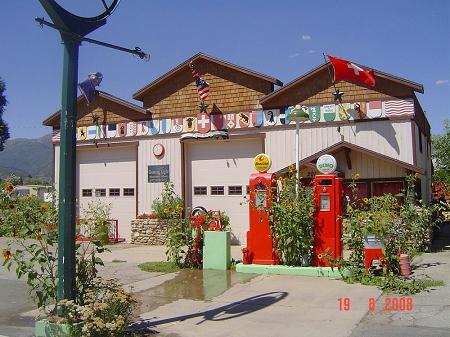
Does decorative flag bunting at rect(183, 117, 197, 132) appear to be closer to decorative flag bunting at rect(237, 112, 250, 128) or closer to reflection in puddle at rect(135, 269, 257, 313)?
decorative flag bunting at rect(237, 112, 250, 128)

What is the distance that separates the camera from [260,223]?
38.1ft

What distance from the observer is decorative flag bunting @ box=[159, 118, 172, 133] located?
19641 mm

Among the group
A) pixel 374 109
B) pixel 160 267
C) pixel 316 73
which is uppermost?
pixel 316 73

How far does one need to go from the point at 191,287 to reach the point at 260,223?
2410 mm

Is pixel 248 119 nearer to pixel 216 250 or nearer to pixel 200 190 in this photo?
pixel 200 190

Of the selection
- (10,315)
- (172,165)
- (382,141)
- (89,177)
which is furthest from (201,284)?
(89,177)

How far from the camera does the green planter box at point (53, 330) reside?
20.0ft

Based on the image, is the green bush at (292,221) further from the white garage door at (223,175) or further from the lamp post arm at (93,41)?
the white garage door at (223,175)

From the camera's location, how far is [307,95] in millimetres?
17141

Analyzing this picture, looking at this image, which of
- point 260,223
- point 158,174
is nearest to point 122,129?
point 158,174

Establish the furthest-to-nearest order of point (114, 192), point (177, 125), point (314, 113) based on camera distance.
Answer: point (114, 192) < point (177, 125) < point (314, 113)

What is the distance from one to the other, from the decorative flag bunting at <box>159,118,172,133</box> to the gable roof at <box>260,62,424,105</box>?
3935 millimetres

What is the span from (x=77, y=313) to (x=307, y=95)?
12.5 m

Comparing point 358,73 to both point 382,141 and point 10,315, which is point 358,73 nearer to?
point 382,141
